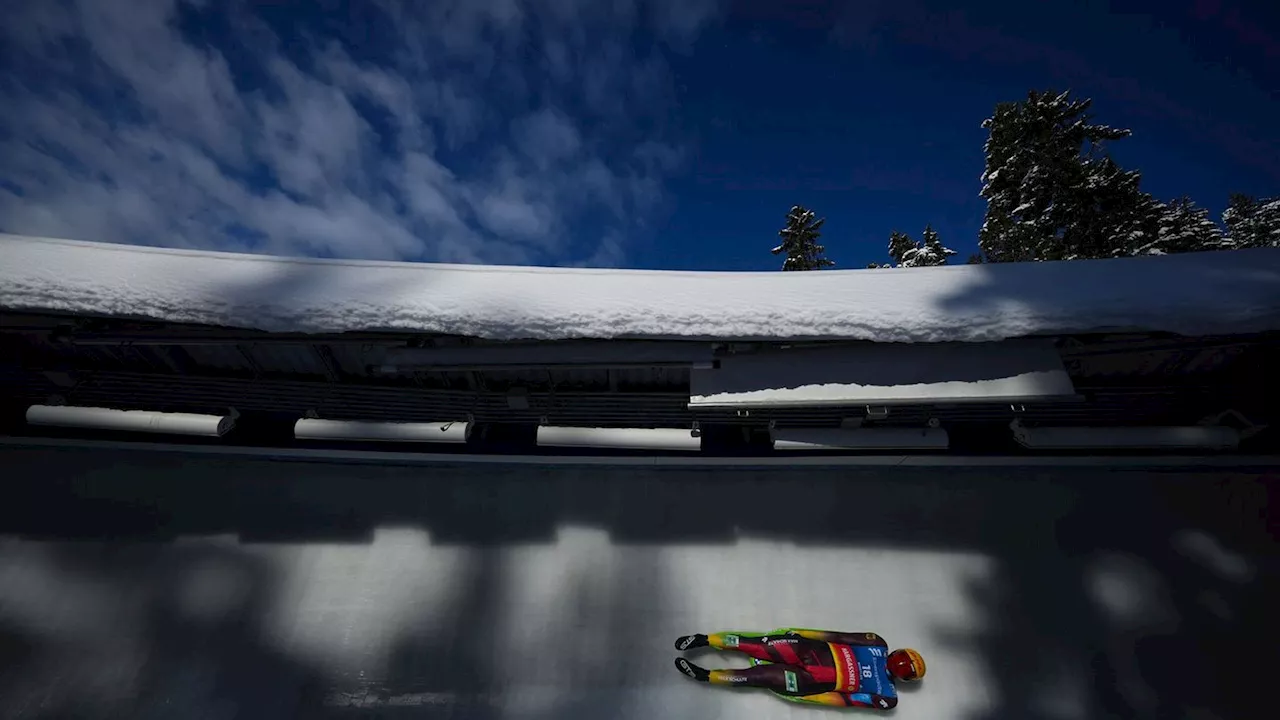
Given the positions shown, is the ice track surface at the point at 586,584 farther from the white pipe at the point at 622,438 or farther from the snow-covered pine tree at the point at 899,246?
the snow-covered pine tree at the point at 899,246

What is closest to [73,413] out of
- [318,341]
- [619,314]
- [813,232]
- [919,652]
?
[318,341]

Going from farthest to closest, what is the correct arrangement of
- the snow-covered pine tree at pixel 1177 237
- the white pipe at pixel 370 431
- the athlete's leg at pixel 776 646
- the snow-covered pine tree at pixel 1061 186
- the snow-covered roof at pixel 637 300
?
the snow-covered pine tree at pixel 1177 237
the snow-covered pine tree at pixel 1061 186
the white pipe at pixel 370 431
the athlete's leg at pixel 776 646
the snow-covered roof at pixel 637 300

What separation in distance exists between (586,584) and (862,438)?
2.75 meters

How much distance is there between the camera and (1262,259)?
3277 millimetres

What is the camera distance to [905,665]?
3842 millimetres

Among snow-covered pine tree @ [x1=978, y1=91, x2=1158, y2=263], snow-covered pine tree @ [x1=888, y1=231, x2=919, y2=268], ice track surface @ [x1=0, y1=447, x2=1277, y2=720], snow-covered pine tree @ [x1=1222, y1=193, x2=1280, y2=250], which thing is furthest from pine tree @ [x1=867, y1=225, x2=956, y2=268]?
ice track surface @ [x1=0, y1=447, x2=1277, y2=720]

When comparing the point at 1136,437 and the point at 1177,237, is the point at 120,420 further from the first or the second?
the point at 1177,237

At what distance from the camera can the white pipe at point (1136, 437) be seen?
12.4ft

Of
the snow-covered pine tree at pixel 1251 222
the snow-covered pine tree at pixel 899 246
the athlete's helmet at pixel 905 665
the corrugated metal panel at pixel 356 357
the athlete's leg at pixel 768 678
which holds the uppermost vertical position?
the snow-covered pine tree at pixel 1251 222

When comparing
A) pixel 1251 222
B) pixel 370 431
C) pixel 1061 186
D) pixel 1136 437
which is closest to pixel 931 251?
pixel 1061 186

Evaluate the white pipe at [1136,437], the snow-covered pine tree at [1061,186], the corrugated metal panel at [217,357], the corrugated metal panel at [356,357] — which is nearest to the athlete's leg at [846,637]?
the white pipe at [1136,437]

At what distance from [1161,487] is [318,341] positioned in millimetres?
7341

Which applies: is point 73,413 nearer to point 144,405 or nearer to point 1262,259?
point 144,405

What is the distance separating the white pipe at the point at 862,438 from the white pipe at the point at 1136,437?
0.75 m
